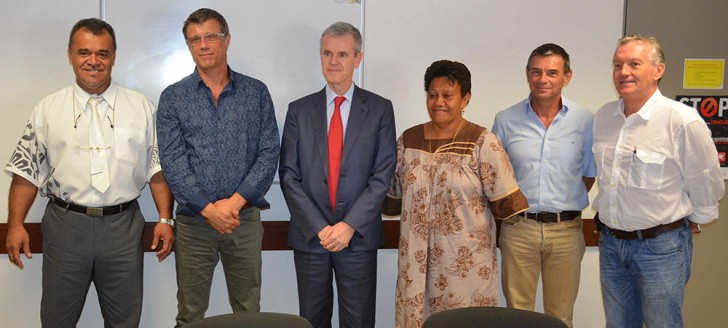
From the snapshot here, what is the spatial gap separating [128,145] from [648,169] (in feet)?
7.20

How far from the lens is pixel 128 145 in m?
2.74

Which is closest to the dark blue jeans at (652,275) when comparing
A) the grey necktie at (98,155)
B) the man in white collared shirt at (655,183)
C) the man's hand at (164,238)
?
the man in white collared shirt at (655,183)

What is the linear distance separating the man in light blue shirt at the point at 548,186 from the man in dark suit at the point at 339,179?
2.05 feet

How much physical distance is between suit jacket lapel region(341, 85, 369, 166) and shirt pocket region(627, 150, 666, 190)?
3.77ft

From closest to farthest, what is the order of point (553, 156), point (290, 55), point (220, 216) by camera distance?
point (220, 216)
point (553, 156)
point (290, 55)

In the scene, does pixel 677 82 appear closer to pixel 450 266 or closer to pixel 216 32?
pixel 450 266

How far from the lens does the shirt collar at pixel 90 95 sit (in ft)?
8.97

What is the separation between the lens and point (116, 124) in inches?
107

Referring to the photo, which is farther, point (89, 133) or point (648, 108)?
point (89, 133)

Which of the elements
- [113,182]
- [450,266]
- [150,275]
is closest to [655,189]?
[450,266]

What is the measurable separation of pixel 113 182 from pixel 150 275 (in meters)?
0.86

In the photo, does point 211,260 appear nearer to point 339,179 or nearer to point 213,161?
point 213,161

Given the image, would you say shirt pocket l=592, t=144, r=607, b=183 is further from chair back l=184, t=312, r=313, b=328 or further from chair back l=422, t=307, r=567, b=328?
chair back l=184, t=312, r=313, b=328

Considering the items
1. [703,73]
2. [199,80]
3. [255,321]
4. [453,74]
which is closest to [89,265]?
[199,80]
